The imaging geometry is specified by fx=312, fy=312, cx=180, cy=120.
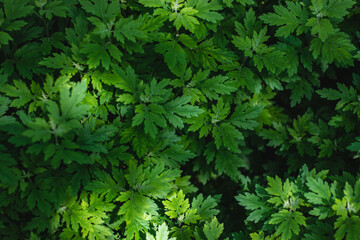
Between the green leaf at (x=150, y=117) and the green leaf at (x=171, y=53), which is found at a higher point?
the green leaf at (x=171, y=53)

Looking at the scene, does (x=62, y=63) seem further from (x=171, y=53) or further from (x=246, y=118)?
(x=246, y=118)

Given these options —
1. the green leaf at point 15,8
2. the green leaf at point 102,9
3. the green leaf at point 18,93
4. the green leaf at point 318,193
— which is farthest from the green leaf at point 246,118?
the green leaf at point 15,8

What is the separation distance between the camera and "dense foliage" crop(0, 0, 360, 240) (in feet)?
7.78

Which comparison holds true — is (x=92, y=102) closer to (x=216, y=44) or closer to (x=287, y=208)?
(x=216, y=44)

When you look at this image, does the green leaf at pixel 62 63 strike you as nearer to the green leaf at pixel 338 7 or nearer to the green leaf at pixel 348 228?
the green leaf at pixel 338 7

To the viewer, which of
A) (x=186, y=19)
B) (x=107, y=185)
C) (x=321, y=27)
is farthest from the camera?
(x=321, y=27)

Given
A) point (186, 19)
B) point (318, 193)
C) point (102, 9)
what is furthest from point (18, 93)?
point (318, 193)

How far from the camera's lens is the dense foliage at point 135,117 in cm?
237

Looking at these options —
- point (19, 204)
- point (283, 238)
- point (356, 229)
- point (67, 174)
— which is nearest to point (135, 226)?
point (67, 174)

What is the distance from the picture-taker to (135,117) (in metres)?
2.45

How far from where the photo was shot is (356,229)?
2586mm

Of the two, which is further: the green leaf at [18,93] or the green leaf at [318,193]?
the green leaf at [318,193]

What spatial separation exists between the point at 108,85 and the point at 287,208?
202 cm

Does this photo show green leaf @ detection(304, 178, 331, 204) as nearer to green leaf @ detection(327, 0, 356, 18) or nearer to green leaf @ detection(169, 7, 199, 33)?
green leaf @ detection(327, 0, 356, 18)
